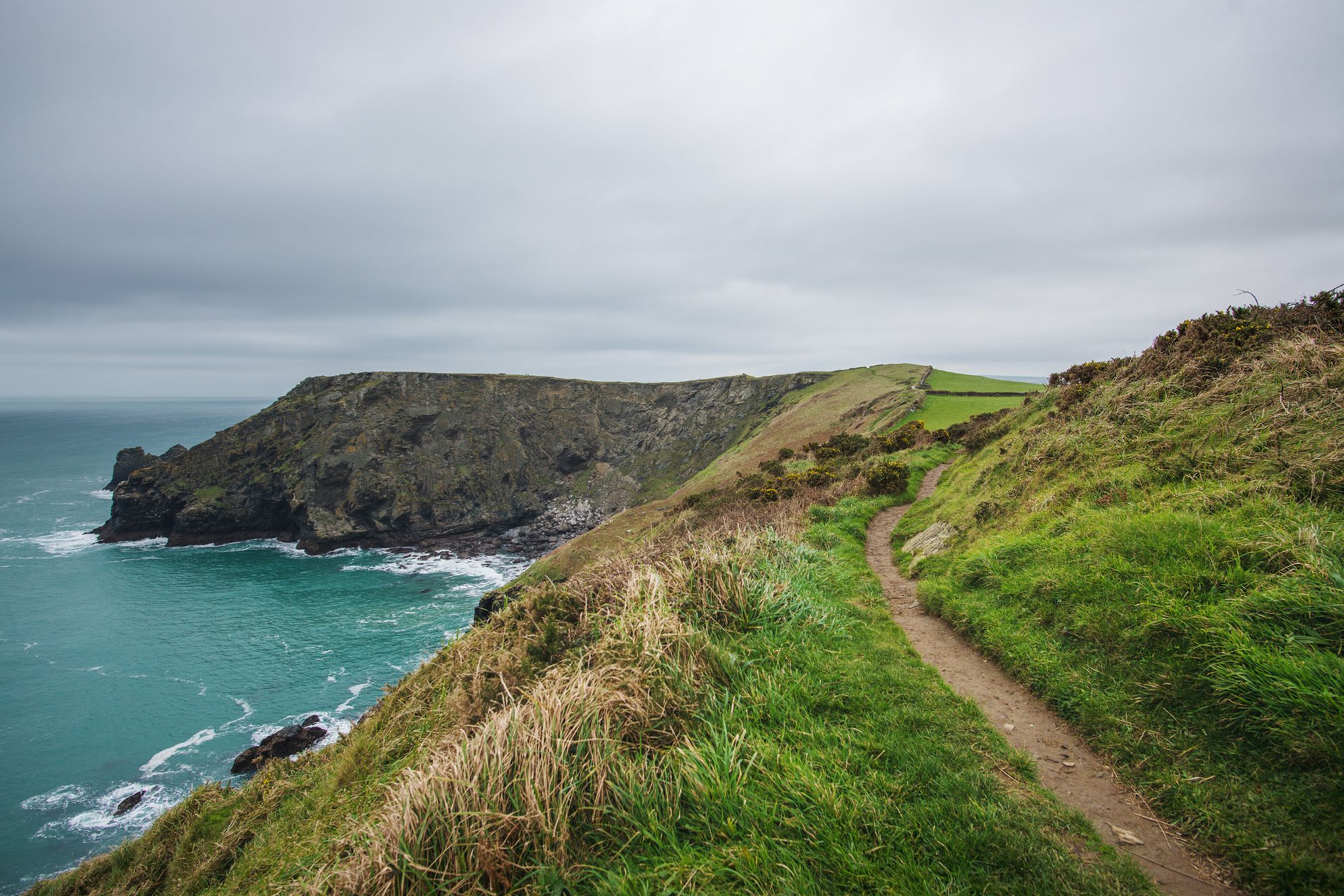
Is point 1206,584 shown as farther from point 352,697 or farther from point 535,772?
point 352,697

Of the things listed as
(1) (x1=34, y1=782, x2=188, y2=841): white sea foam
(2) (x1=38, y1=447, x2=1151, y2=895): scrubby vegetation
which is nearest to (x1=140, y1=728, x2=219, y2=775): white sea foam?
(1) (x1=34, y1=782, x2=188, y2=841): white sea foam

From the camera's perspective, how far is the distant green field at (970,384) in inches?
1868

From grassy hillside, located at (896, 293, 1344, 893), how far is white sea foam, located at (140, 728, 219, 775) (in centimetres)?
4259

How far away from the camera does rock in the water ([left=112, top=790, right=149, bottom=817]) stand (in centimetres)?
2642

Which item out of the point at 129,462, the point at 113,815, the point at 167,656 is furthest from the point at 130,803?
the point at 129,462

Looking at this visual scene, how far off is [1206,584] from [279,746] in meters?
39.2

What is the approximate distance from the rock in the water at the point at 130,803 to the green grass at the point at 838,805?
38218mm

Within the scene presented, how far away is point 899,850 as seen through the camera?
374cm

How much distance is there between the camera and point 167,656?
4309 cm

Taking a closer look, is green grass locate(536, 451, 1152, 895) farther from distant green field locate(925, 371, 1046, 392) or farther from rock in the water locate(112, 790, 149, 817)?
distant green field locate(925, 371, 1046, 392)

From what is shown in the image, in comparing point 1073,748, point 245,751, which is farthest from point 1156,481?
point 245,751

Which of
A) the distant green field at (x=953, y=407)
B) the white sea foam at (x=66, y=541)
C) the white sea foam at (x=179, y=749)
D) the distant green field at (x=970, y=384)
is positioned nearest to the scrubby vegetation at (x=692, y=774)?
the distant green field at (x=953, y=407)

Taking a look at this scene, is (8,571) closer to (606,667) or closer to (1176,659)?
(606,667)

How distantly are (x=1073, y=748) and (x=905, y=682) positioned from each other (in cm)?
157
